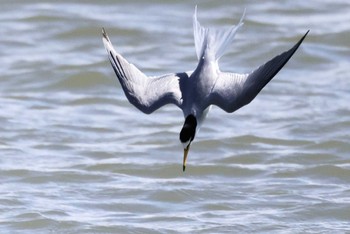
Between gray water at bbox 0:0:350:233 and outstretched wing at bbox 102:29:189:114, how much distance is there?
107 cm

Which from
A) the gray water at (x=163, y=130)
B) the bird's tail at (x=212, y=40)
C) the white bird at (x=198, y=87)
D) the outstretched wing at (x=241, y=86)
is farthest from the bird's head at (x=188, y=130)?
the gray water at (x=163, y=130)

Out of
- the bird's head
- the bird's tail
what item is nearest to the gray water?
the bird's head

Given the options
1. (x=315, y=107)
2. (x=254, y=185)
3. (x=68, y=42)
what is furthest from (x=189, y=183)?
(x=68, y=42)

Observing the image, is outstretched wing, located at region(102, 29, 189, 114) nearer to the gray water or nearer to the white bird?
the white bird

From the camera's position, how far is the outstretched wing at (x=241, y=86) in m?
8.77

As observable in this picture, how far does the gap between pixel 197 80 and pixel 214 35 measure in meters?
0.53

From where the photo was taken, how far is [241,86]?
9.02 m

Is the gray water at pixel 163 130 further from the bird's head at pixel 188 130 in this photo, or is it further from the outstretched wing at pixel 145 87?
the outstretched wing at pixel 145 87

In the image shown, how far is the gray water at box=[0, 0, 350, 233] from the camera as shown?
10.0m

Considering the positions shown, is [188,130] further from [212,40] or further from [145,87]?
[212,40]

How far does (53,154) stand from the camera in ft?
37.8

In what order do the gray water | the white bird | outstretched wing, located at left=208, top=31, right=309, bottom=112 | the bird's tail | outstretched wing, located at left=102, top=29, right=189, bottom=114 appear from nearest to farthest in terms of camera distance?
outstretched wing, located at left=208, top=31, right=309, bottom=112 → the white bird → outstretched wing, located at left=102, top=29, right=189, bottom=114 → the bird's tail → the gray water

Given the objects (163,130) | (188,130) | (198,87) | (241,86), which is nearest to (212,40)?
(198,87)

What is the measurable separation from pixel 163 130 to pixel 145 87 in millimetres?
3032
